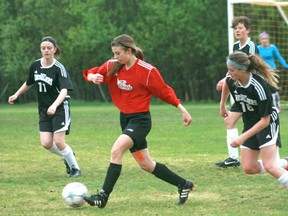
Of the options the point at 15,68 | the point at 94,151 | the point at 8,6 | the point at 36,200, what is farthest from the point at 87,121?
the point at 8,6

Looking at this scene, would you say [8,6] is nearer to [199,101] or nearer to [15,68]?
[15,68]

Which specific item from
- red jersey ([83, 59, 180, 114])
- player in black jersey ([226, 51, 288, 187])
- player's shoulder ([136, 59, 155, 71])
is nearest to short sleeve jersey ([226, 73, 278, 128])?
player in black jersey ([226, 51, 288, 187])

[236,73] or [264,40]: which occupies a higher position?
[236,73]

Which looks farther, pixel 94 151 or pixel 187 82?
pixel 187 82

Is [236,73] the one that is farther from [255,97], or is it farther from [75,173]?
[75,173]

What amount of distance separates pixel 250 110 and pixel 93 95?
3745 centimetres

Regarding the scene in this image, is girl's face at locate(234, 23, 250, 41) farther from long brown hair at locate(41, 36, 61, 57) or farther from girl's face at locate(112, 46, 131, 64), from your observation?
girl's face at locate(112, 46, 131, 64)

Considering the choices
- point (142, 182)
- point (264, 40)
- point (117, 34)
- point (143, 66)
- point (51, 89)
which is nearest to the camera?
point (143, 66)

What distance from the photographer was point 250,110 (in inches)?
285

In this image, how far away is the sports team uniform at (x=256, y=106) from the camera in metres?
6.93

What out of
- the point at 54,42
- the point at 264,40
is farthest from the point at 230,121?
the point at 264,40

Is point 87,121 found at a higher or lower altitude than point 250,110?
lower

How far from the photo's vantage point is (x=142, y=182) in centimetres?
892

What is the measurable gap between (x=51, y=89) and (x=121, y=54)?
103 inches
